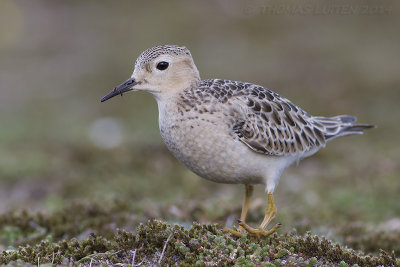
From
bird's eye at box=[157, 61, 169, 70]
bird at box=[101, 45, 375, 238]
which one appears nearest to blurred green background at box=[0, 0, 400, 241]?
bird at box=[101, 45, 375, 238]

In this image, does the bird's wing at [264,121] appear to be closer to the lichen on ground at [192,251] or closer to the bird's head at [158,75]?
the bird's head at [158,75]

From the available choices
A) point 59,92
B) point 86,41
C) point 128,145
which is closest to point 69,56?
point 86,41

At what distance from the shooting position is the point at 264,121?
21.7 ft

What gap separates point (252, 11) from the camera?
83.9 ft

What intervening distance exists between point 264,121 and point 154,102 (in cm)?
1242

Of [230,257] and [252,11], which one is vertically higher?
[252,11]

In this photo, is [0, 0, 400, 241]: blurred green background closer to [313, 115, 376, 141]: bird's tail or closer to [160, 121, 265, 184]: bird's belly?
[313, 115, 376, 141]: bird's tail

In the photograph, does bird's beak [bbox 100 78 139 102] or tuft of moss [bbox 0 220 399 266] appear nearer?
tuft of moss [bbox 0 220 399 266]

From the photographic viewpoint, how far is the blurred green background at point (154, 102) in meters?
10.7

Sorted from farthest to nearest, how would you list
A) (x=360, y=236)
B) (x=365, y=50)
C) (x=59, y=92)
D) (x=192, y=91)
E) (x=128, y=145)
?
(x=365, y=50)
(x=59, y=92)
(x=128, y=145)
(x=360, y=236)
(x=192, y=91)

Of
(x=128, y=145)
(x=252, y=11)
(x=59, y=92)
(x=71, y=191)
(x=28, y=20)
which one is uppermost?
(x=252, y=11)

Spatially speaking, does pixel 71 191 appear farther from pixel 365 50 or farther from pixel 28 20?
pixel 28 20

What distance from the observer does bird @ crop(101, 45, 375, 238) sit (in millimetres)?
5941

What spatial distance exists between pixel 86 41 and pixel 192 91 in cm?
2052
